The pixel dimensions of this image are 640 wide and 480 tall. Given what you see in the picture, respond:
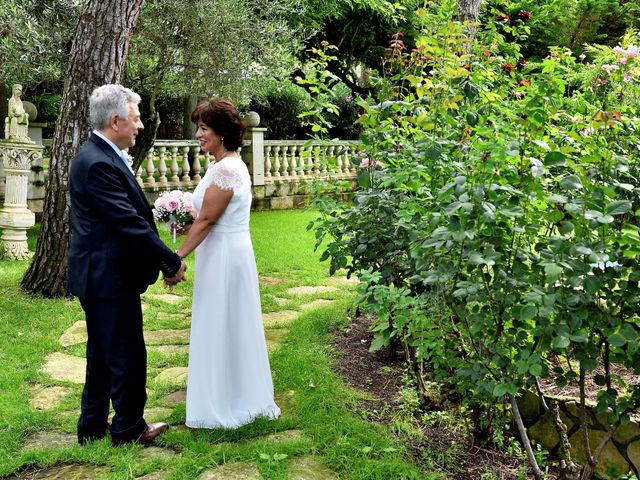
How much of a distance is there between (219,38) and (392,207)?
7798 mm

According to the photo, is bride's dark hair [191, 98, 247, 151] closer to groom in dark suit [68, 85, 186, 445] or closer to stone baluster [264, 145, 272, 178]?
groom in dark suit [68, 85, 186, 445]

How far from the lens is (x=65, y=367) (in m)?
4.82

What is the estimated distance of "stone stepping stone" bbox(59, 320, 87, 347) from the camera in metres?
5.38

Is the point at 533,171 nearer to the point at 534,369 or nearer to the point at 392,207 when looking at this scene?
the point at 534,369

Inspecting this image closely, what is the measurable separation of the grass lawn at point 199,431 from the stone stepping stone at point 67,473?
15 millimetres

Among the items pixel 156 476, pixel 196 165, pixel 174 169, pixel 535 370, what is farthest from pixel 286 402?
pixel 196 165

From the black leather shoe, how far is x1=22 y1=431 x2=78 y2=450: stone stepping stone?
26 cm

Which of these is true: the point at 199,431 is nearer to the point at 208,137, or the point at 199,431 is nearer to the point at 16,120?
the point at 208,137

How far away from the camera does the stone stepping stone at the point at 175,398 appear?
421cm

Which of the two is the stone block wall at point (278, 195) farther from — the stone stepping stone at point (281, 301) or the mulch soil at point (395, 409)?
the mulch soil at point (395, 409)

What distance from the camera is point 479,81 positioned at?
363 centimetres

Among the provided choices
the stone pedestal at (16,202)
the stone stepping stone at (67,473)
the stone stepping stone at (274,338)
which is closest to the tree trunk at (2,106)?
the stone pedestal at (16,202)

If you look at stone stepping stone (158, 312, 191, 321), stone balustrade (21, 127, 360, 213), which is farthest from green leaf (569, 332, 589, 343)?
stone balustrade (21, 127, 360, 213)

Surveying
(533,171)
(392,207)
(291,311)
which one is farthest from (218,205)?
(291,311)
